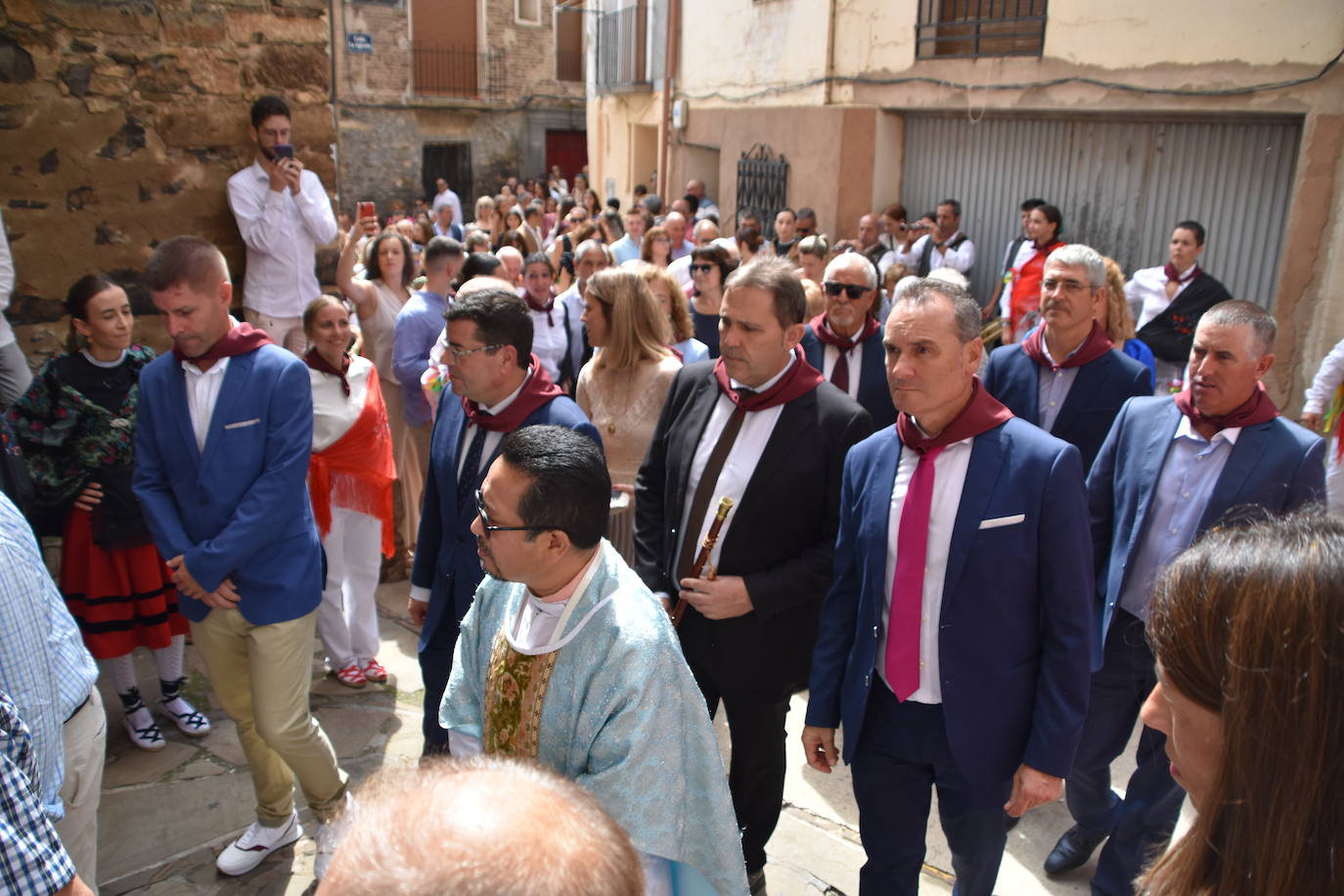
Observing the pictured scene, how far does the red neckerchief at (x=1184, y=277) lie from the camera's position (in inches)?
259

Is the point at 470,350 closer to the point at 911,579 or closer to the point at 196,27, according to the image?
the point at 911,579

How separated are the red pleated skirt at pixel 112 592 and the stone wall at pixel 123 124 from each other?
4.84 feet

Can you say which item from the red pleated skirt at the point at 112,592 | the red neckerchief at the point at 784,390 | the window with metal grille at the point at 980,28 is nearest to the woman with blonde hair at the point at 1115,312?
the red neckerchief at the point at 784,390

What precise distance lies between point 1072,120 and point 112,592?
8.53 m

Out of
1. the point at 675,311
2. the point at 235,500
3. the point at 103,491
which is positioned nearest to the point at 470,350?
the point at 235,500

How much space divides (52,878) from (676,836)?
1.13 meters

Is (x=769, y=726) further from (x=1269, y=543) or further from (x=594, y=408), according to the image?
(x=1269, y=543)

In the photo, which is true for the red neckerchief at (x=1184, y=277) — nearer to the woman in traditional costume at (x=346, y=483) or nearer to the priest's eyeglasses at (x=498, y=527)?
the woman in traditional costume at (x=346, y=483)

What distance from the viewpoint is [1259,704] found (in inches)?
43.4

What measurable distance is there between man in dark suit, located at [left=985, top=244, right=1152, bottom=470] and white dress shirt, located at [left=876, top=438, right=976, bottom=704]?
1482 millimetres

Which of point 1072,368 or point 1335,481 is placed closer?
point 1072,368

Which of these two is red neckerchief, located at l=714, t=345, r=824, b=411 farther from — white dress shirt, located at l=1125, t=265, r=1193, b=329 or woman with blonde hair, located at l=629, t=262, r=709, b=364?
white dress shirt, located at l=1125, t=265, r=1193, b=329

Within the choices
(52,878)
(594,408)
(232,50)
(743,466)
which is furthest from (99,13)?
(52,878)

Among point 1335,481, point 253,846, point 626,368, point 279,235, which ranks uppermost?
point 279,235
